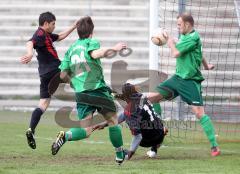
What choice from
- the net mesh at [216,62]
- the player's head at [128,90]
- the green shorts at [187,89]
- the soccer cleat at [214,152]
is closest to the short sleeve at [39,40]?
the player's head at [128,90]

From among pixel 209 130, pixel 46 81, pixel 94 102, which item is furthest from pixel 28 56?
pixel 209 130

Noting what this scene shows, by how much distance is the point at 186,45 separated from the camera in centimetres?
922

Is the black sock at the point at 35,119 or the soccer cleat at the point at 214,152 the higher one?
the black sock at the point at 35,119

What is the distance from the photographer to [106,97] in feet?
27.3

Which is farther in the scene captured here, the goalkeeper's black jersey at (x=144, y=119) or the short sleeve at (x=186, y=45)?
the short sleeve at (x=186, y=45)

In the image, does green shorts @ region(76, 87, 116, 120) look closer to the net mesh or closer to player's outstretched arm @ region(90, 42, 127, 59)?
player's outstretched arm @ region(90, 42, 127, 59)

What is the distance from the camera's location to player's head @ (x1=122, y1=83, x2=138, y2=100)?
29.8 ft

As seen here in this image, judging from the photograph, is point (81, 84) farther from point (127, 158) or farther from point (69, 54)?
point (127, 158)

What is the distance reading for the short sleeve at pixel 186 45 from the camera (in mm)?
9219

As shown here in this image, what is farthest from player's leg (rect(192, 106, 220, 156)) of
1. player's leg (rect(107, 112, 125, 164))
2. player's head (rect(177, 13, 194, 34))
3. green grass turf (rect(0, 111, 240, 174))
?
player's leg (rect(107, 112, 125, 164))

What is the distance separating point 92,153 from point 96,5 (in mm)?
9625

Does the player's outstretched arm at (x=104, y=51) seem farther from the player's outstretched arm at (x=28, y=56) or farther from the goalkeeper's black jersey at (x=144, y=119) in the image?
the player's outstretched arm at (x=28, y=56)

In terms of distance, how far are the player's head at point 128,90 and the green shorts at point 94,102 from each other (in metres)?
0.65

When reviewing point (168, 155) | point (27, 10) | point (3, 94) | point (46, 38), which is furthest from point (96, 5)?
point (168, 155)
